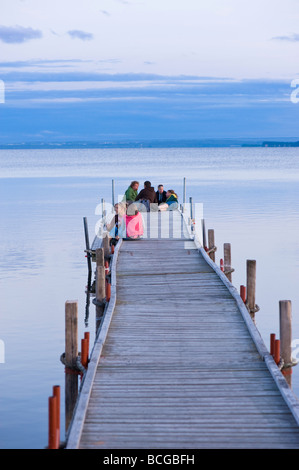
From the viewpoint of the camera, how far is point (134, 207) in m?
21.3

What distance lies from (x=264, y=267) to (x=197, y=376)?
20.0m

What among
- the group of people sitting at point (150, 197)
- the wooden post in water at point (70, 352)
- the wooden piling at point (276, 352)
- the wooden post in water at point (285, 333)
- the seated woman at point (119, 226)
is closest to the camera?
the wooden piling at point (276, 352)

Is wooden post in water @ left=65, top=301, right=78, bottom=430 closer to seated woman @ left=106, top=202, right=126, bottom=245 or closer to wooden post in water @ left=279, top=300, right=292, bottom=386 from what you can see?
wooden post in water @ left=279, top=300, right=292, bottom=386

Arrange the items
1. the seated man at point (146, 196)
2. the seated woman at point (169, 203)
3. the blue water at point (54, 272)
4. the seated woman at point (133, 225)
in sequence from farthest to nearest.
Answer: the seated woman at point (169, 203) < the seated man at point (146, 196) < the seated woman at point (133, 225) < the blue water at point (54, 272)

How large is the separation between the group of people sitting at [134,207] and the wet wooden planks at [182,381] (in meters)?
6.53

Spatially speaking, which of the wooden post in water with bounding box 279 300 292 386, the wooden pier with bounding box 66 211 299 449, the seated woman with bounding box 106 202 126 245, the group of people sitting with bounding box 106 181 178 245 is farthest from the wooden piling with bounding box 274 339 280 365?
the seated woman with bounding box 106 202 126 245

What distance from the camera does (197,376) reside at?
10.2 metres

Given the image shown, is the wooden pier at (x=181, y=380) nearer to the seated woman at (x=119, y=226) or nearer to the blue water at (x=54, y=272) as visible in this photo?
the blue water at (x=54, y=272)

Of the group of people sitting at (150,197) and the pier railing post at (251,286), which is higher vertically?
the group of people sitting at (150,197)

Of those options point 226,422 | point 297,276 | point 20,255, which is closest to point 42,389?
point 226,422

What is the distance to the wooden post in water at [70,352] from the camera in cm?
1164

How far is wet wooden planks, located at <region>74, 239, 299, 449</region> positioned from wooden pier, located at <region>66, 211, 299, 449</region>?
1cm

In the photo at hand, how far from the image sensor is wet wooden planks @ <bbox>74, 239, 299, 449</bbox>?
834 cm

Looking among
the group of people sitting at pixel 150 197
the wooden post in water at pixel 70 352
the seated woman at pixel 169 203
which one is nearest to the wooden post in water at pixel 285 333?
the wooden post in water at pixel 70 352
